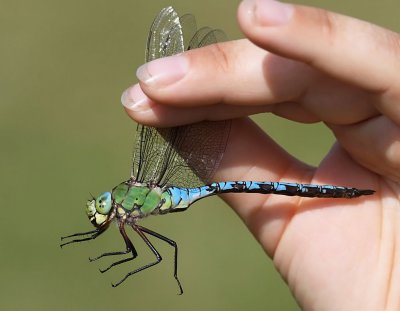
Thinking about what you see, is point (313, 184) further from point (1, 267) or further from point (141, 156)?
point (1, 267)

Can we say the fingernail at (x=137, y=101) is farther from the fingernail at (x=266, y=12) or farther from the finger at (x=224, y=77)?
the fingernail at (x=266, y=12)

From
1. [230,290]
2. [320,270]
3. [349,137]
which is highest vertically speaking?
[349,137]

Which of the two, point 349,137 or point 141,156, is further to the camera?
point 141,156

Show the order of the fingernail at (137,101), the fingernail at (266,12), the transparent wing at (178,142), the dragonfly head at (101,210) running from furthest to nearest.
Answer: the transparent wing at (178,142)
the dragonfly head at (101,210)
the fingernail at (137,101)
the fingernail at (266,12)

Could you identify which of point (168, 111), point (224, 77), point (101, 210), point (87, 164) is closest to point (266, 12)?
point (224, 77)

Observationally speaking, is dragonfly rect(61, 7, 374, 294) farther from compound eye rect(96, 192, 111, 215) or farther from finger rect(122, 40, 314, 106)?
finger rect(122, 40, 314, 106)

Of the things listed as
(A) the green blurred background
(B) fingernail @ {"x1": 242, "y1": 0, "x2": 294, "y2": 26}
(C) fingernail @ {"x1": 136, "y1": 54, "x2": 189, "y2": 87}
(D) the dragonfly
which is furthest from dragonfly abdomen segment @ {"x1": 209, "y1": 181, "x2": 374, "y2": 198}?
(A) the green blurred background

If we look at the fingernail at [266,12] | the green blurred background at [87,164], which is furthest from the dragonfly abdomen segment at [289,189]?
the green blurred background at [87,164]

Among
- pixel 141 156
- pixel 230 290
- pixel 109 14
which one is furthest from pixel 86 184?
pixel 141 156
